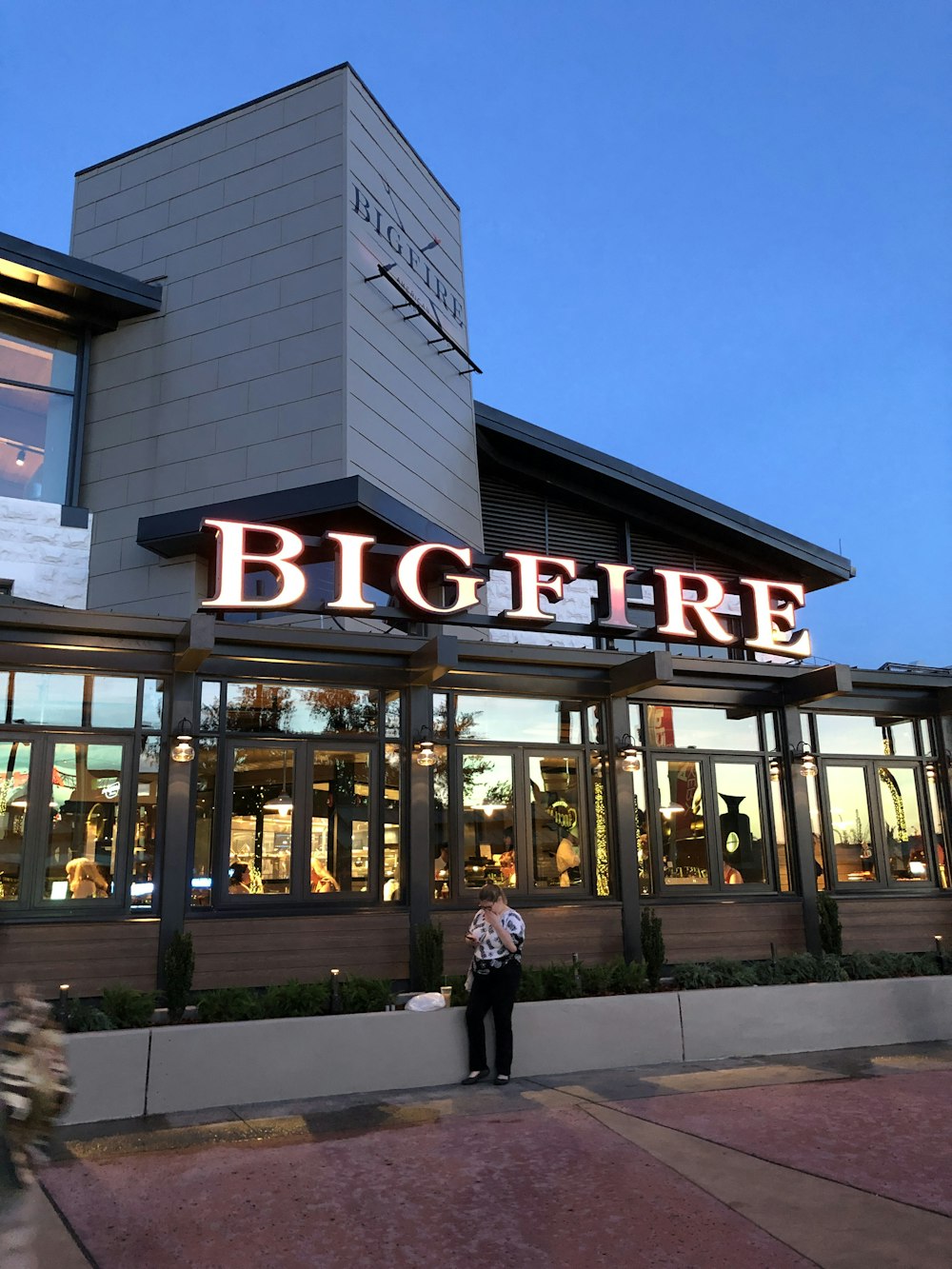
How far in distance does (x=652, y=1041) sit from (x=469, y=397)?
1096 centimetres

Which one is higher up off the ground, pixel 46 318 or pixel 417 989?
pixel 46 318

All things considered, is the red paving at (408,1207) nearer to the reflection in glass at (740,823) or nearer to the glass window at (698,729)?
the reflection in glass at (740,823)

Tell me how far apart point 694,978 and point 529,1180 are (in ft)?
17.0

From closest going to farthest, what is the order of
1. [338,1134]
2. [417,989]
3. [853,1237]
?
[853,1237] < [338,1134] < [417,989]

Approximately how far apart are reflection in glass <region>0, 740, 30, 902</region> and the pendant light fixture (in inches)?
92.7

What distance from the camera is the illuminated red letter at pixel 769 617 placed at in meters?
13.1

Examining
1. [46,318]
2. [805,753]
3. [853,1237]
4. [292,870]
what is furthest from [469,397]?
[853,1237]

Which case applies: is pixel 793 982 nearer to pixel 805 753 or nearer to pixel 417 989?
pixel 805 753

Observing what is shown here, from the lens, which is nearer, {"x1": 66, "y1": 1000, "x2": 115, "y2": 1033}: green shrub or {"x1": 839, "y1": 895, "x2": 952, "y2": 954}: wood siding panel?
{"x1": 66, "y1": 1000, "x2": 115, "y2": 1033}: green shrub

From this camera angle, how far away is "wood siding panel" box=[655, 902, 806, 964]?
11.9m

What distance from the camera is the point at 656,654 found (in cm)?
1144

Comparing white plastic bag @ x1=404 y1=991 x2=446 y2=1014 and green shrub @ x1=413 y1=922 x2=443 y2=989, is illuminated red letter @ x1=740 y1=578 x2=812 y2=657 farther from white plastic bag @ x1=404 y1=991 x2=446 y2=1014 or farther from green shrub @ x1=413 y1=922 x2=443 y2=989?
white plastic bag @ x1=404 y1=991 x2=446 y2=1014

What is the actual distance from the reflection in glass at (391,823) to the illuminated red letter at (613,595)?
298cm

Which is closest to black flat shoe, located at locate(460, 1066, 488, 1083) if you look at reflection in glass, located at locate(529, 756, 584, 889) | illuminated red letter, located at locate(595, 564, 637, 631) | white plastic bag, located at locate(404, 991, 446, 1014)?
white plastic bag, located at locate(404, 991, 446, 1014)
